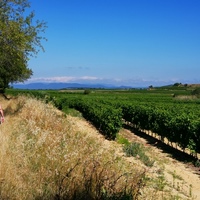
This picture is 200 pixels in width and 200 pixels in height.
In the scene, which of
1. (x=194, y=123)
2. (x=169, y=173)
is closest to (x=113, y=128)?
(x=194, y=123)

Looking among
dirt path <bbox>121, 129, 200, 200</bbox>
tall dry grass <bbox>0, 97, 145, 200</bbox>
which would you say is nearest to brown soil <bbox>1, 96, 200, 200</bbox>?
dirt path <bbox>121, 129, 200, 200</bbox>

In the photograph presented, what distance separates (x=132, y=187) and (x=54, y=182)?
1359 millimetres

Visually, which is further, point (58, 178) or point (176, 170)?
point (176, 170)

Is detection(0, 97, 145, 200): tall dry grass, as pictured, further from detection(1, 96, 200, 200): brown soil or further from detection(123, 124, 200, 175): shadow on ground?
detection(123, 124, 200, 175): shadow on ground

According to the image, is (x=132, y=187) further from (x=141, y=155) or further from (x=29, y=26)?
(x=29, y=26)

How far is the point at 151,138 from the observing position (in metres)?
19.4

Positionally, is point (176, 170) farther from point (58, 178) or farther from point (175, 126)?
point (58, 178)

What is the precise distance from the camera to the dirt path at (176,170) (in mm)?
7431

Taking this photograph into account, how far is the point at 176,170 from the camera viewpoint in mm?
10406

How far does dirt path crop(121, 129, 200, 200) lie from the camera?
7431 millimetres

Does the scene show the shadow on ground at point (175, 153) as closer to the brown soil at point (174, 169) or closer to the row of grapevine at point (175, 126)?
the brown soil at point (174, 169)

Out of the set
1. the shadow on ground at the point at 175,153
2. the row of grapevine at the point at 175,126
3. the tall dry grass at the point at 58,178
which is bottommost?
the shadow on ground at the point at 175,153

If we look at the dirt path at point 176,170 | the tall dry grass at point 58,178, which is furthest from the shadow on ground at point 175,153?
the tall dry grass at point 58,178

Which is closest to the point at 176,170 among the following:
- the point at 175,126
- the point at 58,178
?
the point at 175,126
